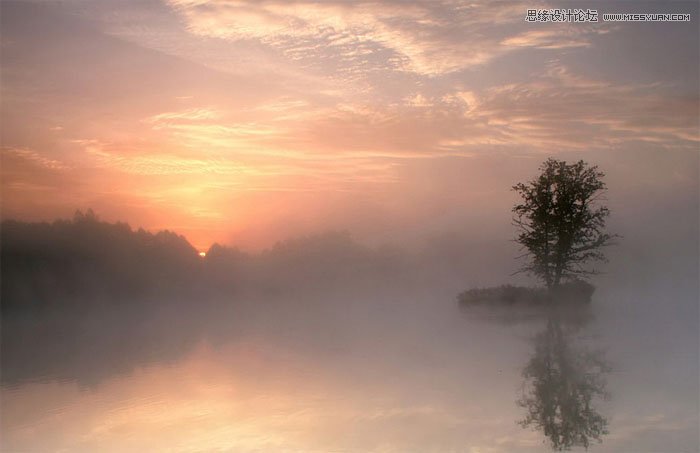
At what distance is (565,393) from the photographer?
17.4m

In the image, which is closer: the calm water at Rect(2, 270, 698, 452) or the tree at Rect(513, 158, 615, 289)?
the calm water at Rect(2, 270, 698, 452)

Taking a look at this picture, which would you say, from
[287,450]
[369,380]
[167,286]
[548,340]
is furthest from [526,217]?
[167,286]

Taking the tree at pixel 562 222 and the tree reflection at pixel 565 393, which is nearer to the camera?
the tree reflection at pixel 565 393

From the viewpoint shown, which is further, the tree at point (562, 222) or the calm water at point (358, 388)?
the tree at point (562, 222)

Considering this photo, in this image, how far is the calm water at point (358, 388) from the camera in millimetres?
13586

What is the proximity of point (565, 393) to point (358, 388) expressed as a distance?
5.50 m

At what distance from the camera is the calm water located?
1359 cm

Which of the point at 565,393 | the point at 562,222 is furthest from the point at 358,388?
the point at 562,222

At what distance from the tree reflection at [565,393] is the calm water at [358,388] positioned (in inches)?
2.6

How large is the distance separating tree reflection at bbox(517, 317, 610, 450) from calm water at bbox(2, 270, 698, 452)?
0.07 metres

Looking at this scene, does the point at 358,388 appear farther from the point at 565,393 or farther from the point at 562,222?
the point at 562,222

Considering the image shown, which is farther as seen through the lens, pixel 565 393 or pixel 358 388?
pixel 358 388

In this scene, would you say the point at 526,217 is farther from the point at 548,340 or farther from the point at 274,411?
the point at 274,411

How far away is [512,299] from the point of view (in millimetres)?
52281
